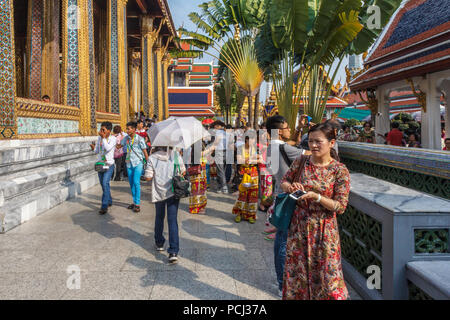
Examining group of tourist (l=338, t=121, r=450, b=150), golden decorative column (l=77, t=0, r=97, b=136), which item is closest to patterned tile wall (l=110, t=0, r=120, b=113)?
golden decorative column (l=77, t=0, r=97, b=136)

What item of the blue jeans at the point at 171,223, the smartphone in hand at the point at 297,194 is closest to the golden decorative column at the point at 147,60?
the blue jeans at the point at 171,223

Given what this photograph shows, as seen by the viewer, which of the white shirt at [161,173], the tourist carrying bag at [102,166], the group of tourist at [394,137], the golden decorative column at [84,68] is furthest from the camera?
the group of tourist at [394,137]

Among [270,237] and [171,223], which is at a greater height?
[171,223]

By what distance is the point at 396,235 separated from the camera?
268cm

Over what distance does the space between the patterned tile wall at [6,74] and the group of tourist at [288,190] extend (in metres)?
1.57

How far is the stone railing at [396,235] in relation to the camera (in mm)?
2664

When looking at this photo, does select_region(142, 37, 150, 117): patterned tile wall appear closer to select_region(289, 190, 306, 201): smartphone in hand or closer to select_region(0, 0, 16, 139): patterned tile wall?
select_region(0, 0, 16, 139): patterned tile wall

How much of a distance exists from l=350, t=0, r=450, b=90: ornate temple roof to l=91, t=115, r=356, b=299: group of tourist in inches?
224

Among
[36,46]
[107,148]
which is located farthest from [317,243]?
[36,46]

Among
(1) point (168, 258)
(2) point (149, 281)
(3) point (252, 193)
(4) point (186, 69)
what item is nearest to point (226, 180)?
(3) point (252, 193)

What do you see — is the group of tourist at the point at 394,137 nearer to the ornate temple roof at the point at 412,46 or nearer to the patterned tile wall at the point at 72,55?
the ornate temple roof at the point at 412,46

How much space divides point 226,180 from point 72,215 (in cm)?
455

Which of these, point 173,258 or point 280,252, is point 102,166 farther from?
point 280,252

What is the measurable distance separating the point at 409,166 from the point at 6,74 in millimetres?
6871
